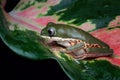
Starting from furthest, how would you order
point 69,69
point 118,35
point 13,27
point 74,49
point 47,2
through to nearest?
point 47,2
point 74,49
point 118,35
point 13,27
point 69,69

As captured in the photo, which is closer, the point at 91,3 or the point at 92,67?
the point at 92,67

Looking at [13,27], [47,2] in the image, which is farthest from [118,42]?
[47,2]

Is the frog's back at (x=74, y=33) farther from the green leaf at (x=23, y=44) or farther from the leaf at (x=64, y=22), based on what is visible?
the green leaf at (x=23, y=44)

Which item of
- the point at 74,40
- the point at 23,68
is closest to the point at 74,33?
the point at 74,40

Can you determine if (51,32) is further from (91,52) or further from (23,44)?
(23,44)

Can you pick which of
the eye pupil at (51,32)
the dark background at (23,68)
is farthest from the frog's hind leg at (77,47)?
the dark background at (23,68)

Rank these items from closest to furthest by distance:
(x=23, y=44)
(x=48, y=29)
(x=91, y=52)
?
(x=23, y=44)
(x=91, y=52)
(x=48, y=29)

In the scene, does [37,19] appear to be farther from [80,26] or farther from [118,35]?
[118,35]

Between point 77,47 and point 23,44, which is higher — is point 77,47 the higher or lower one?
the lower one
